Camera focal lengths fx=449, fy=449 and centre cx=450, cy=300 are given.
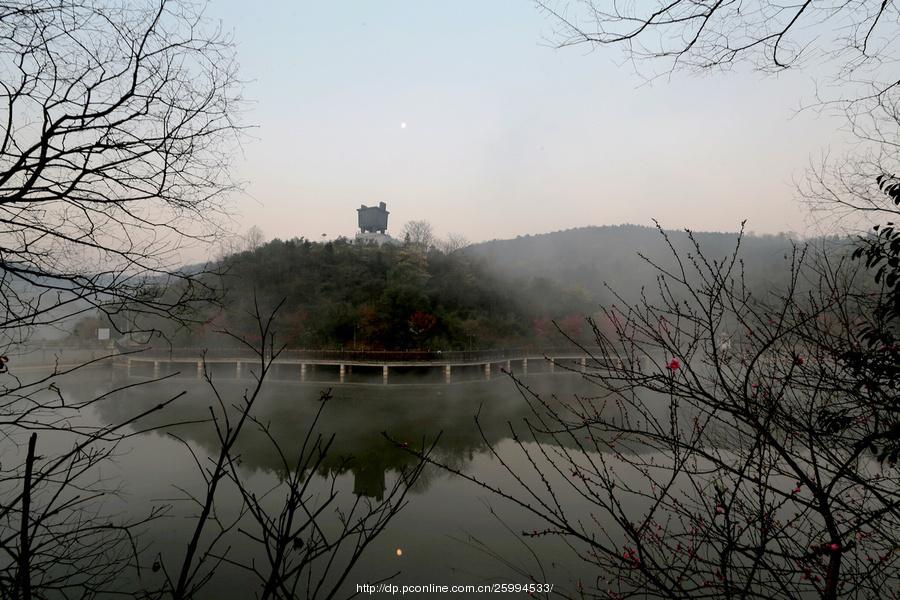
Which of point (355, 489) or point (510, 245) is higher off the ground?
point (510, 245)

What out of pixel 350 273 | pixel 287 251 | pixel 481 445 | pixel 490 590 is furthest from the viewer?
pixel 287 251

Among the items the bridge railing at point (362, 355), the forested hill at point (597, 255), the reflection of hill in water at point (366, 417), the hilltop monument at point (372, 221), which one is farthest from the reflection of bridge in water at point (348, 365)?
the hilltop monument at point (372, 221)

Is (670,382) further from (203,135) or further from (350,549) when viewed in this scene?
(350,549)

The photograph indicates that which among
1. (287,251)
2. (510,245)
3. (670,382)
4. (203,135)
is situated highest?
(510,245)

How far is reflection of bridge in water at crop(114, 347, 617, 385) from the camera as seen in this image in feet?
73.5

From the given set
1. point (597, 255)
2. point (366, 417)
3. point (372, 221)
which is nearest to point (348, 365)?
point (366, 417)

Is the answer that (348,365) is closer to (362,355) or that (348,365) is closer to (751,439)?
(362,355)

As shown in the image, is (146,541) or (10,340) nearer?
(10,340)

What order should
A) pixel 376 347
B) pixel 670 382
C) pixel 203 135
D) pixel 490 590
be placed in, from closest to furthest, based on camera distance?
pixel 670 382 < pixel 203 135 < pixel 490 590 < pixel 376 347

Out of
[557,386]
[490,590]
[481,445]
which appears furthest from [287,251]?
[490,590]

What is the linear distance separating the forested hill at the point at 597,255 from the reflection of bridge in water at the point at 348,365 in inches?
544

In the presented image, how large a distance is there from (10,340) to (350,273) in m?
30.5

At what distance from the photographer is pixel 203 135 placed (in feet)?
7.12

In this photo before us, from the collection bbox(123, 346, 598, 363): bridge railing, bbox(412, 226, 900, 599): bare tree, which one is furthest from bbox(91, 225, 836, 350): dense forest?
bbox(412, 226, 900, 599): bare tree
